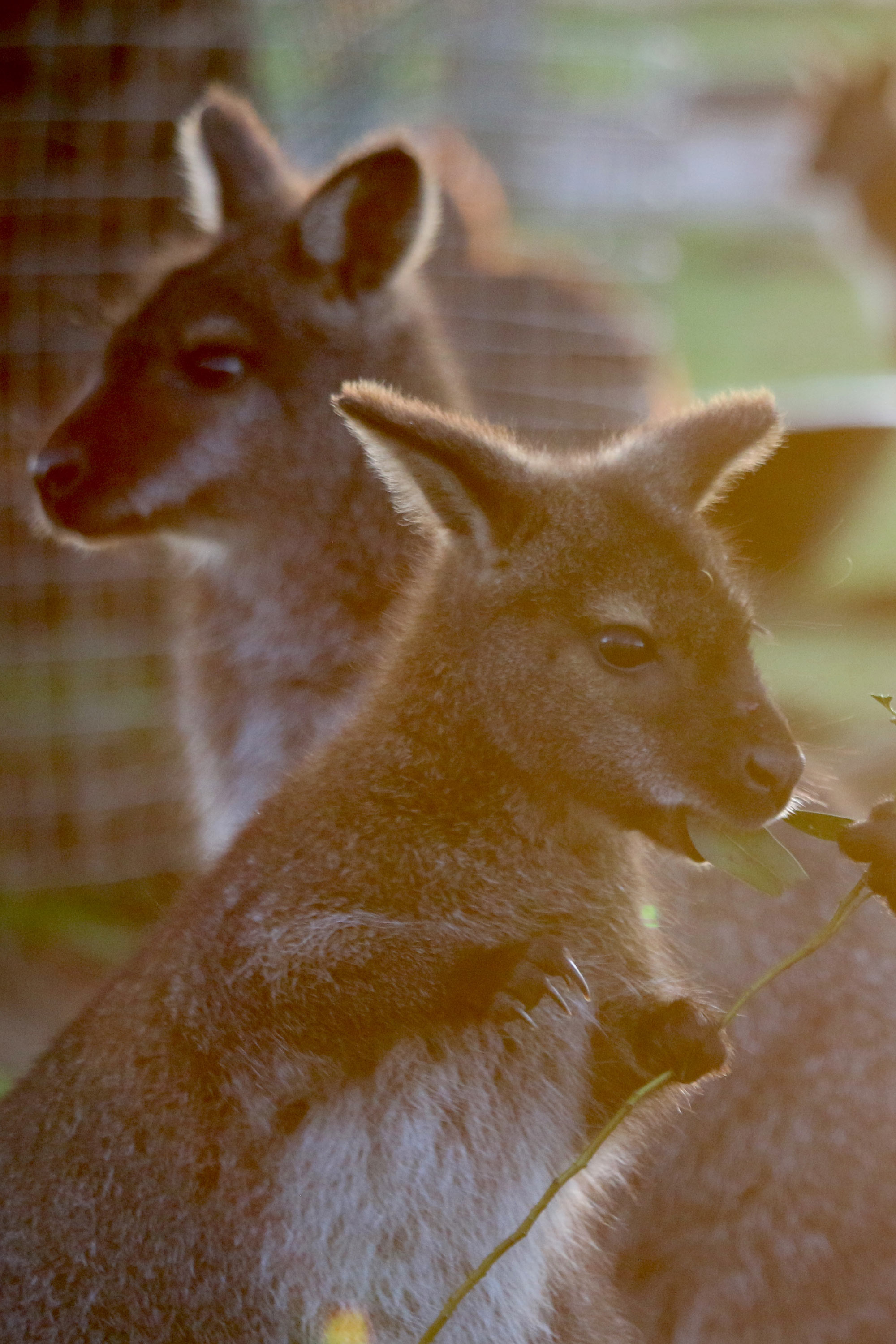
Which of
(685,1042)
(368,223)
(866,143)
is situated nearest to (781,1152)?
(685,1042)

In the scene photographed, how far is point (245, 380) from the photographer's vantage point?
355cm

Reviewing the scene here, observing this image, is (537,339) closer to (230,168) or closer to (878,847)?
(230,168)

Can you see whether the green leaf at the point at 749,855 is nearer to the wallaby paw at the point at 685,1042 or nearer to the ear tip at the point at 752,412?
the wallaby paw at the point at 685,1042

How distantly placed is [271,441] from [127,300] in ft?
1.89

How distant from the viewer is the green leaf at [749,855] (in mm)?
2096

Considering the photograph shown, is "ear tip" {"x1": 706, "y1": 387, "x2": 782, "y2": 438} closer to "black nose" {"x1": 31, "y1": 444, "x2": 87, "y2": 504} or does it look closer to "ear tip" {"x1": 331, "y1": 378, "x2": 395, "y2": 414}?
"ear tip" {"x1": 331, "y1": 378, "x2": 395, "y2": 414}

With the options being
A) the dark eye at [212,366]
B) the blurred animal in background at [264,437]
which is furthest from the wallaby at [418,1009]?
the dark eye at [212,366]

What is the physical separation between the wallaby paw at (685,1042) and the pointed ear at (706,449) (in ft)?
2.54

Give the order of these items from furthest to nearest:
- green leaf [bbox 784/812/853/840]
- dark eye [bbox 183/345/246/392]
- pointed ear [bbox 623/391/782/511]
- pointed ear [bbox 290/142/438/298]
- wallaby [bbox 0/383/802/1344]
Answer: dark eye [bbox 183/345/246/392] → pointed ear [bbox 290/142/438/298] → pointed ear [bbox 623/391/782/511] → green leaf [bbox 784/812/853/840] → wallaby [bbox 0/383/802/1344]

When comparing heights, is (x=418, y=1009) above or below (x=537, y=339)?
below

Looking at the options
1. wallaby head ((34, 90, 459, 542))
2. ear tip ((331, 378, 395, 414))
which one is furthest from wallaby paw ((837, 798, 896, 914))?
wallaby head ((34, 90, 459, 542))

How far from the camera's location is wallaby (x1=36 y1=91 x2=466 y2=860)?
340 centimetres

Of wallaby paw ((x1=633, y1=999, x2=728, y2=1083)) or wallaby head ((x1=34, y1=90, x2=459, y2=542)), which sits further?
wallaby head ((x1=34, y1=90, x2=459, y2=542))

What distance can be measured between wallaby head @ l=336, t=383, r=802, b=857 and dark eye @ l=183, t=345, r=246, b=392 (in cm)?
134
